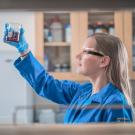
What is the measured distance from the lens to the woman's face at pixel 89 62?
1227 millimetres

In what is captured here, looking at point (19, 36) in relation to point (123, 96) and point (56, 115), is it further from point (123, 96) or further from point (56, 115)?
point (56, 115)

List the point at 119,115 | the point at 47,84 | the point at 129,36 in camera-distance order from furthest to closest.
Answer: the point at 129,36
the point at 47,84
the point at 119,115

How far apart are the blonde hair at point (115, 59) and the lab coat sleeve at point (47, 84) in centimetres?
21

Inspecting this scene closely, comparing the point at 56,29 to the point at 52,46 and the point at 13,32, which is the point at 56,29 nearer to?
the point at 52,46

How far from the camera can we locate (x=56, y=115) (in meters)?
2.84

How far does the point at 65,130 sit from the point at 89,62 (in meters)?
0.78

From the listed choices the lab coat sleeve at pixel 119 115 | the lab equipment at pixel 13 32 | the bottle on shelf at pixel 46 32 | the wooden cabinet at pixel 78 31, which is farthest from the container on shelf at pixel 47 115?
the lab coat sleeve at pixel 119 115

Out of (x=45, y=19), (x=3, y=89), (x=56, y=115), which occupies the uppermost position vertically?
(x=45, y=19)

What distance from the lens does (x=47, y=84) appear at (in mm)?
1414

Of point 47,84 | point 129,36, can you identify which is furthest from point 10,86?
point 47,84

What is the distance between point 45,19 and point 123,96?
1.95 metres

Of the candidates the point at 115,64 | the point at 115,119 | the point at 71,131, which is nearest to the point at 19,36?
the point at 115,64
